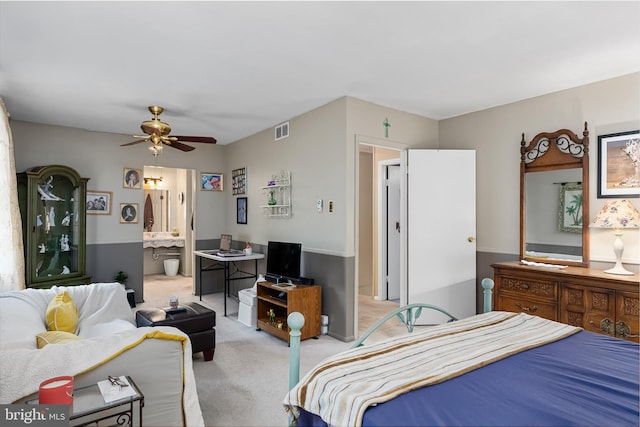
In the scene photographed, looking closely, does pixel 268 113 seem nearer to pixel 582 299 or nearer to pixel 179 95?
pixel 179 95

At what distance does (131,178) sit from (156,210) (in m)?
2.85

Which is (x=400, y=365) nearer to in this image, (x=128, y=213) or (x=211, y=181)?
(x=128, y=213)

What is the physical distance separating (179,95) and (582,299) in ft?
13.6

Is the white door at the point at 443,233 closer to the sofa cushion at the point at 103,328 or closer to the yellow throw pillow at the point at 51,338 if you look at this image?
the sofa cushion at the point at 103,328

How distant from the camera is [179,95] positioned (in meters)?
3.77

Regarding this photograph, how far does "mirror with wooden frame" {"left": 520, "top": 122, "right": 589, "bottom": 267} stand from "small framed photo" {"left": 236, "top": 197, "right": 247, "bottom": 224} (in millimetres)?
3850

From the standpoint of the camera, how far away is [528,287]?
3.30 m

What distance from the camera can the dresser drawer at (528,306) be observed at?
313 centimetres

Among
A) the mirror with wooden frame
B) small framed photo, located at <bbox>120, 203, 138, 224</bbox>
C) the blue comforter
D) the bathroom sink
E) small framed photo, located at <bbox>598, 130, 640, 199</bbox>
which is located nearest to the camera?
the blue comforter

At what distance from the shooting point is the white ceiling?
226cm

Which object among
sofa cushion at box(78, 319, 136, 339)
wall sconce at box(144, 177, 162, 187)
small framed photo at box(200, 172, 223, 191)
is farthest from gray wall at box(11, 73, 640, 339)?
wall sconce at box(144, 177, 162, 187)

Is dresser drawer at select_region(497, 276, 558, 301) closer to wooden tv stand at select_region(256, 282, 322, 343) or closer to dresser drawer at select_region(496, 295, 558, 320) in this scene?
dresser drawer at select_region(496, 295, 558, 320)

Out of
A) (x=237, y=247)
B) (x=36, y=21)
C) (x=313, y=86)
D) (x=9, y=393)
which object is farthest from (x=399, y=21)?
(x=237, y=247)

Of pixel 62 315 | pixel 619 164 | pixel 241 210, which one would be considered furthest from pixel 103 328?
pixel 619 164
